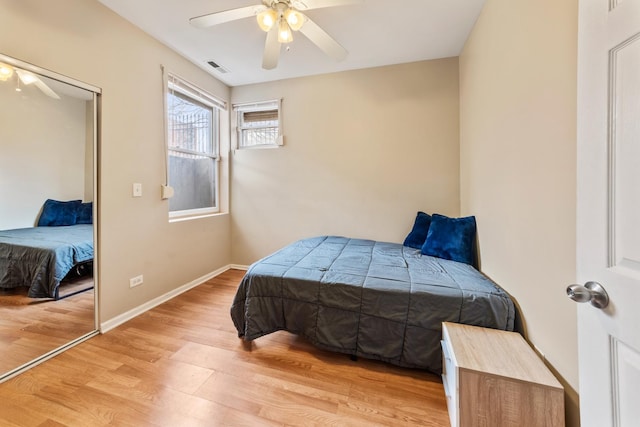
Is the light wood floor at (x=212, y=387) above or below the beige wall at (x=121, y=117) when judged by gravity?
below

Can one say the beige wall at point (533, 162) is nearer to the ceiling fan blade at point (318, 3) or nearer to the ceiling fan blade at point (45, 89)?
the ceiling fan blade at point (318, 3)

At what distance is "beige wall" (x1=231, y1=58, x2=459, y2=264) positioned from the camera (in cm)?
285

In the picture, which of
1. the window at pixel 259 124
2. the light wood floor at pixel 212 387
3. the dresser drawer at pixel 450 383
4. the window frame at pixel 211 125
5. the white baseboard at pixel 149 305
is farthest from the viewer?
the window at pixel 259 124

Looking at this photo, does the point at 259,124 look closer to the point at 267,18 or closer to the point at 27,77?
the point at 267,18

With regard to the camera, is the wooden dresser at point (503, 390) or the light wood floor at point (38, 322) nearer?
the wooden dresser at point (503, 390)

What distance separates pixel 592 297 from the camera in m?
0.67

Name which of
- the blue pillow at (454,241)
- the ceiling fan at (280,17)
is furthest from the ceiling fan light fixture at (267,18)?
the blue pillow at (454,241)

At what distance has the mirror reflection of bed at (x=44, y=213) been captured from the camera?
61.7 inches

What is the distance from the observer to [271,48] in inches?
75.6

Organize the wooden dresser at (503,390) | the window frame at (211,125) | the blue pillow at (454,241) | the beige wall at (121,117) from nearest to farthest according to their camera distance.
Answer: the wooden dresser at (503,390) → the beige wall at (121,117) → the blue pillow at (454,241) → the window frame at (211,125)

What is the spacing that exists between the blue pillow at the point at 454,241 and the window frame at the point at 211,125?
279 cm

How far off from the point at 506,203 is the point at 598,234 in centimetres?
108

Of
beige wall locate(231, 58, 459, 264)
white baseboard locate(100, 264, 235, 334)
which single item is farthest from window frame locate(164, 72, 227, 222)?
white baseboard locate(100, 264, 235, 334)

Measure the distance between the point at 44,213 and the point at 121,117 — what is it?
970 millimetres
